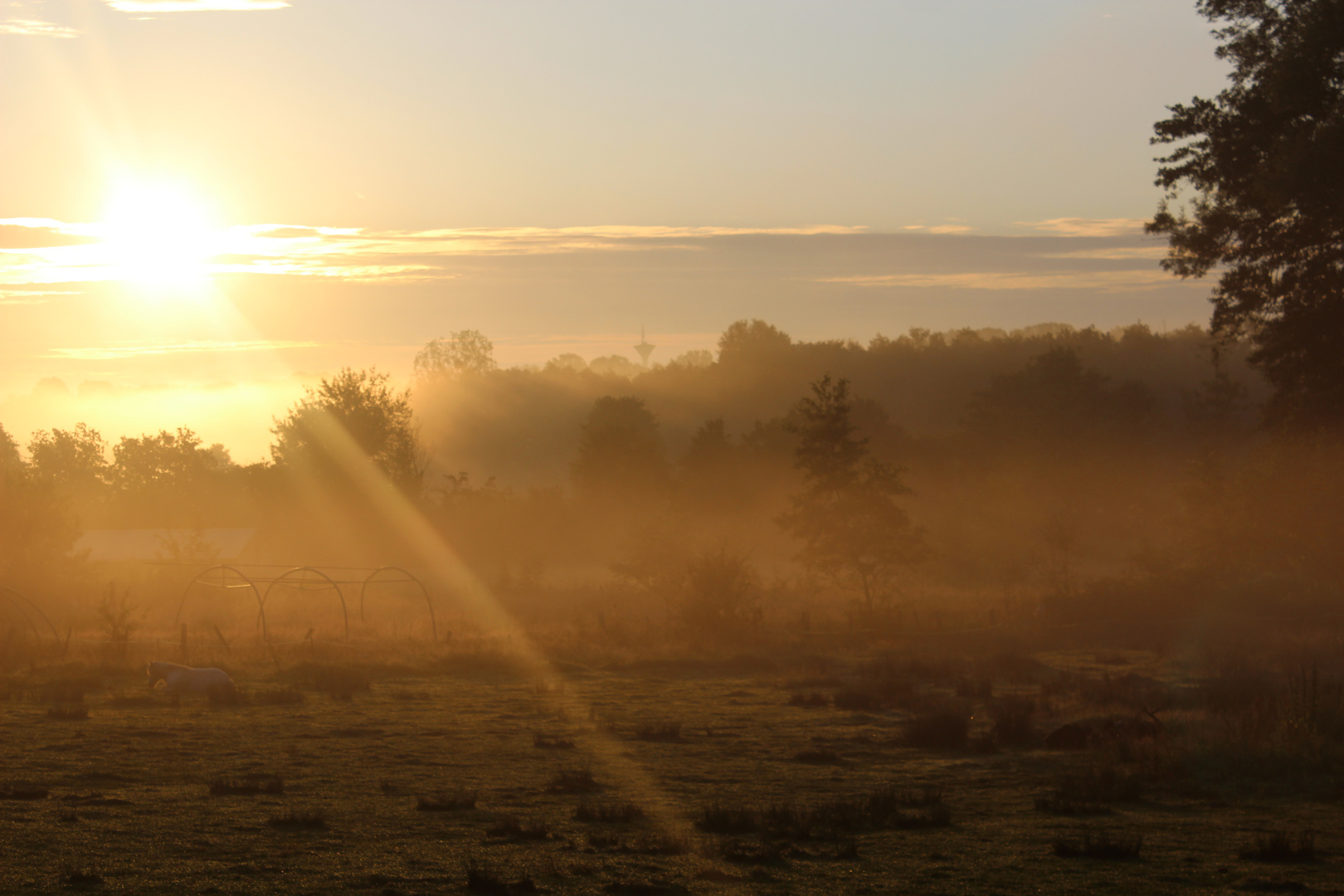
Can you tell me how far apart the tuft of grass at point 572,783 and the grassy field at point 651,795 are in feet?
0.14

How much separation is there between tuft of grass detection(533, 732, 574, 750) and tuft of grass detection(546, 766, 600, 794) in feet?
8.50

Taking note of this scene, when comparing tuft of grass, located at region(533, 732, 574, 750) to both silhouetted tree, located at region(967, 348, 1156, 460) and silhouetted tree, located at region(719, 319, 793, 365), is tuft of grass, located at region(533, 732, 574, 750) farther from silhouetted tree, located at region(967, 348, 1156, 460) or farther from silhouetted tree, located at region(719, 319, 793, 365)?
silhouetted tree, located at region(719, 319, 793, 365)

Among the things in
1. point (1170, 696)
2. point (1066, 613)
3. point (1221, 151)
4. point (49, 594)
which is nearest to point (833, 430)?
point (1066, 613)

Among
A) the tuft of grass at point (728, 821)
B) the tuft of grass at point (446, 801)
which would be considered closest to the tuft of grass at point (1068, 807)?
the tuft of grass at point (728, 821)

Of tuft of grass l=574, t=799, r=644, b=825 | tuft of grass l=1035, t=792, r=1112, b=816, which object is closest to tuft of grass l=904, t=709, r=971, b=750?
tuft of grass l=1035, t=792, r=1112, b=816

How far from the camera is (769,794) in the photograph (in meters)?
12.6

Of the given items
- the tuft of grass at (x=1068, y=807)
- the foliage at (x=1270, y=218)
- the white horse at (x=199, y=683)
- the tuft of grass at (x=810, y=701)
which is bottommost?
the tuft of grass at (x=810, y=701)

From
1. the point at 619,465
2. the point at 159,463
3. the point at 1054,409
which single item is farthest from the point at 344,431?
the point at 1054,409

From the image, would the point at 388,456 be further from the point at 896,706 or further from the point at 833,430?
the point at 896,706

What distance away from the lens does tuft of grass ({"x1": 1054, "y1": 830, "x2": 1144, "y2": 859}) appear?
9.23m

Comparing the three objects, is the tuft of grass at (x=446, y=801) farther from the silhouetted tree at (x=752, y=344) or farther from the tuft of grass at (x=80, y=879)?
the silhouetted tree at (x=752, y=344)

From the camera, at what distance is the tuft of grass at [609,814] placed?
1096 centimetres

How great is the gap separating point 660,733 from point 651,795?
183 inches

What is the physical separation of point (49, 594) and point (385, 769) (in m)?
36.3
